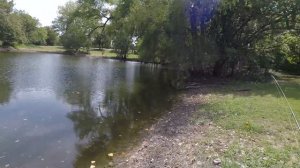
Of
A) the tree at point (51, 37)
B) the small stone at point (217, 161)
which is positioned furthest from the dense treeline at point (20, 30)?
the small stone at point (217, 161)

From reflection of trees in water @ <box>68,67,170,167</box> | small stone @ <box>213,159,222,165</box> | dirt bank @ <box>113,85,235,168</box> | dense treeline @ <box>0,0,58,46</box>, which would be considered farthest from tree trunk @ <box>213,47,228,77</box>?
dense treeline @ <box>0,0,58,46</box>

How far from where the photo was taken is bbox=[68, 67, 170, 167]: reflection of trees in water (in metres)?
10.6

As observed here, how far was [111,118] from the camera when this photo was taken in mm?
14875

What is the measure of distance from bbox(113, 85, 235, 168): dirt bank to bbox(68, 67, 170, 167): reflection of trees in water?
2.96ft

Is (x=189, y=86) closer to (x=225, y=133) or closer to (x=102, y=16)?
(x=225, y=133)

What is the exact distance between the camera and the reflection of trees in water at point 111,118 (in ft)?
34.7

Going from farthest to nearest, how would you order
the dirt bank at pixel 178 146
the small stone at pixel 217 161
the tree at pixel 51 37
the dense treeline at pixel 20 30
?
the tree at pixel 51 37 < the dense treeline at pixel 20 30 < the dirt bank at pixel 178 146 < the small stone at pixel 217 161

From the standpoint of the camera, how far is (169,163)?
336 inches

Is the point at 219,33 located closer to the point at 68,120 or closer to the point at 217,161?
the point at 68,120

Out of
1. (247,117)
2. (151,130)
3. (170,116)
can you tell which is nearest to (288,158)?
(247,117)

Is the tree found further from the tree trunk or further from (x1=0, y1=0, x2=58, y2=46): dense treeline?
the tree trunk

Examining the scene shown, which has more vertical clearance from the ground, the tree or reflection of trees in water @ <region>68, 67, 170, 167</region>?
the tree

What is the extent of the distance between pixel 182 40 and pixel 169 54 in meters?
2.00

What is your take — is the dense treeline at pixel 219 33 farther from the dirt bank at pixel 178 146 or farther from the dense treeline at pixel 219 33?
the dirt bank at pixel 178 146
